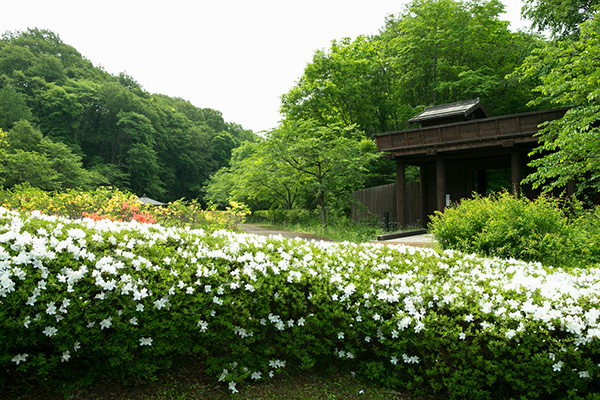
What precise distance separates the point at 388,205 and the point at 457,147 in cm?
479

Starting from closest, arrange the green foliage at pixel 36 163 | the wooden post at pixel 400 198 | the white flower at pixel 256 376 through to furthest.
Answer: the white flower at pixel 256 376 → the wooden post at pixel 400 198 → the green foliage at pixel 36 163

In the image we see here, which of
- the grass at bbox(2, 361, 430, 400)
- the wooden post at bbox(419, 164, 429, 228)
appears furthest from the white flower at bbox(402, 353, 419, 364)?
the wooden post at bbox(419, 164, 429, 228)

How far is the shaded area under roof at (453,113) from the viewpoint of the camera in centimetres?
1542

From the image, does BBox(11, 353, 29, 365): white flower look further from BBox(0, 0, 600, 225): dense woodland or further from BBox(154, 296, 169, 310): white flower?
BBox(0, 0, 600, 225): dense woodland

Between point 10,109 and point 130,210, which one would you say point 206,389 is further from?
point 10,109

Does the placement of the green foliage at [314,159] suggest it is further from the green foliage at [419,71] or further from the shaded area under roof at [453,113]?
the green foliage at [419,71]

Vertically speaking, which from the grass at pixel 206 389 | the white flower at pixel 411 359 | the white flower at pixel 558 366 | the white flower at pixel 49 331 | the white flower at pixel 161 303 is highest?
the white flower at pixel 161 303

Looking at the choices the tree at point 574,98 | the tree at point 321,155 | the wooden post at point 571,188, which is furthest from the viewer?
the tree at point 321,155

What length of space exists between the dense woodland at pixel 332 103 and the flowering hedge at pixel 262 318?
6.36 meters

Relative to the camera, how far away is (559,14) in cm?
1644

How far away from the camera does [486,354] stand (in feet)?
9.29

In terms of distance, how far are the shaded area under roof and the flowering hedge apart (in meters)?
13.1

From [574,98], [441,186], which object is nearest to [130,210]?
[574,98]

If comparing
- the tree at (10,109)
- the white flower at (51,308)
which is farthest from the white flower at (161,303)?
the tree at (10,109)
